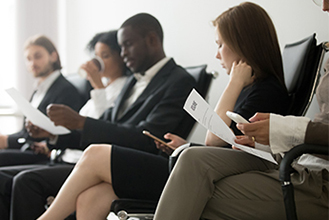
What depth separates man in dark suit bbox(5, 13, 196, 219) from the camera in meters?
2.03

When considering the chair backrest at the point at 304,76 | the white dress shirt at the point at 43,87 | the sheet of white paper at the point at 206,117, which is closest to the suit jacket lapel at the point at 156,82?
the chair backrest at the point at 304,76

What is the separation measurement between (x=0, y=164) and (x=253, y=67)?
1.79 metres

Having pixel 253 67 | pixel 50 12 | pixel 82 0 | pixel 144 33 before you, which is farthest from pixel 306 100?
pixel 50 12

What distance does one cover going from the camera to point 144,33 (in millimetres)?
2354

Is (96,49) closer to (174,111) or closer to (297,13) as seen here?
Result: (174,111)

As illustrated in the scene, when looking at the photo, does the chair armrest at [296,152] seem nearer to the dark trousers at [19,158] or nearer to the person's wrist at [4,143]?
the dark trousers at [19,158]

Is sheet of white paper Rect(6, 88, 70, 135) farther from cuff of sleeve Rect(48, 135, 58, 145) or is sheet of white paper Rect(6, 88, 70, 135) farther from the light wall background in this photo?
the light wall background

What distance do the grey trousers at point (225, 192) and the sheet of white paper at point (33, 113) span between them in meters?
1.20

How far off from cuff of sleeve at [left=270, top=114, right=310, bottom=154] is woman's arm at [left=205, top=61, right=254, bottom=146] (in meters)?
0.41

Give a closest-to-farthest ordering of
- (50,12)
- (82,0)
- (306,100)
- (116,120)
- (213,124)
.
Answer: (213,124) → (306,100) → (116,120) → (82,0) → (50,12)

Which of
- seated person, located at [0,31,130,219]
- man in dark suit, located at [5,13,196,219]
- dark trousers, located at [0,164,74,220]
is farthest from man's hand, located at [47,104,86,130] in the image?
seated person, located at [0,31,130,219]

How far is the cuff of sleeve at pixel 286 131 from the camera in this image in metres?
1.08

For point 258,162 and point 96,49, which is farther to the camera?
point 96,49

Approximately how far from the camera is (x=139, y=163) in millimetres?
1670
